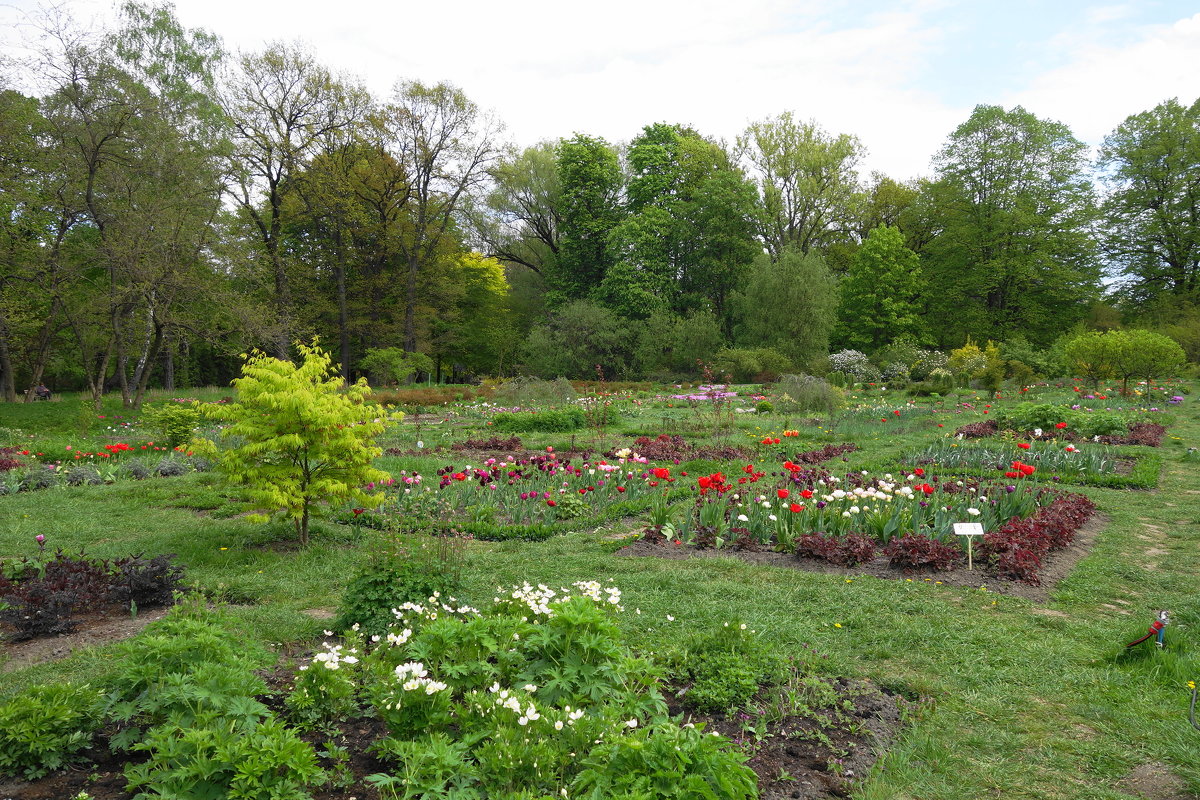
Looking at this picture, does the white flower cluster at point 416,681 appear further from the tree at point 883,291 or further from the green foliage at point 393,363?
the tree at point 883,291

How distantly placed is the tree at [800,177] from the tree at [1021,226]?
5.80m

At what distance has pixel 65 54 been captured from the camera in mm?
16344

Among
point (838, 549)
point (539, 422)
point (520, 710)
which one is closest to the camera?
point (520, 710)

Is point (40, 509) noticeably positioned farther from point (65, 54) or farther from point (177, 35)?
point (177, 35)

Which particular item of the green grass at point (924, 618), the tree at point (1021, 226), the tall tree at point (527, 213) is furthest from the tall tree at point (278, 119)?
the tree at point (1021, 226)

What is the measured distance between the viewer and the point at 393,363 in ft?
89.8

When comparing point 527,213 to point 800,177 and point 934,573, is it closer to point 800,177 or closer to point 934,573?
point 800,177

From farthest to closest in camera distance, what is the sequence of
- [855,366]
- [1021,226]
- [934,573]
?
[1021,226], [855,366], [934,573]

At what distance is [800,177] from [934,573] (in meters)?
36.4

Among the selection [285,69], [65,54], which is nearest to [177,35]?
[285,69]

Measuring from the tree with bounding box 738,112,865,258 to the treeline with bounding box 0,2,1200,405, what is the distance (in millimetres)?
149

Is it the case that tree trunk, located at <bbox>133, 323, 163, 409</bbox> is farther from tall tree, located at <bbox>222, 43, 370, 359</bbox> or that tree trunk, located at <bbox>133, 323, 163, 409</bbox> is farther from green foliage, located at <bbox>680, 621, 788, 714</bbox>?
green foliage, located at <bbox>680, 621, 788, 714</bbox>

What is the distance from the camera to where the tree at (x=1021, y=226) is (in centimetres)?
3219

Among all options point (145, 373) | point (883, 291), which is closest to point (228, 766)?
point (145, 373)
